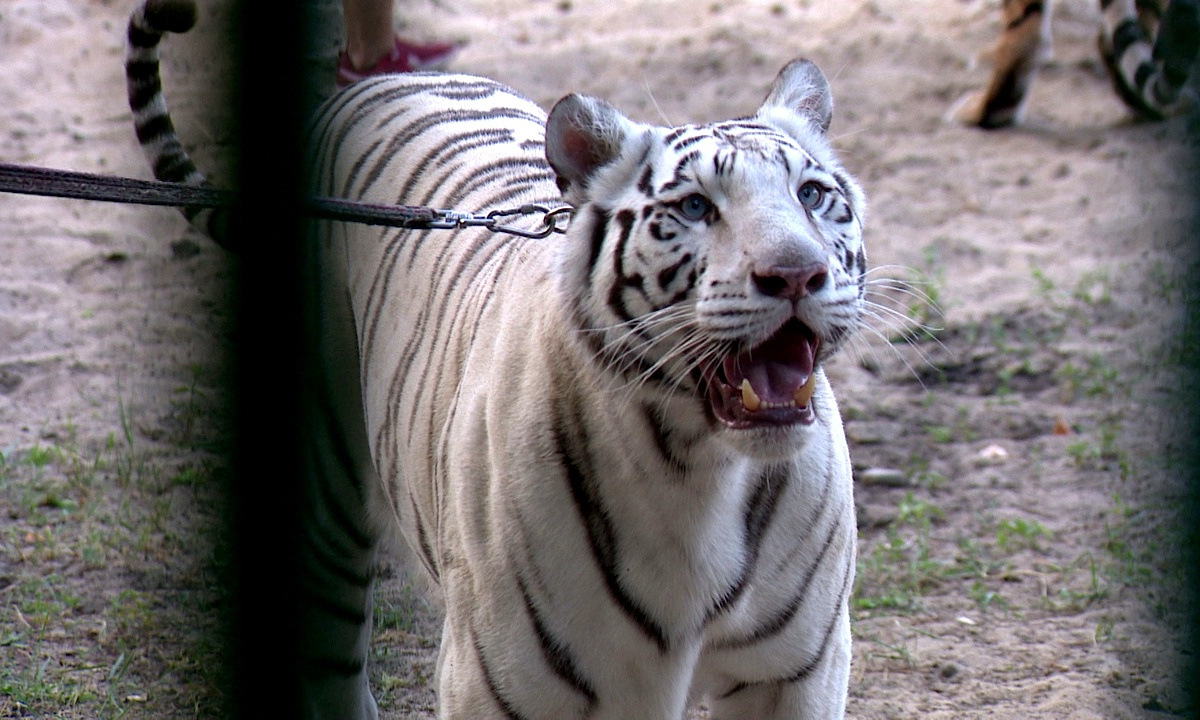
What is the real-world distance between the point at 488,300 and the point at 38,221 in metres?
2.87

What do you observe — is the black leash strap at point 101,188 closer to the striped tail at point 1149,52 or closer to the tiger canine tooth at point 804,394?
the tiger canine tooth at point 804,394

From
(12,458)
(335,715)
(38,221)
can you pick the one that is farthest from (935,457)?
(38,221)

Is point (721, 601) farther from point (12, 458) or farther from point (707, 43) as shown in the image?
point (707, 43)

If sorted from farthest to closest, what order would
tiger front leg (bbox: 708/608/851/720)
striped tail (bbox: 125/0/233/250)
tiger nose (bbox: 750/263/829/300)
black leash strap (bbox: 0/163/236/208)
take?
1. striped tail (bbox: 125/0/233/250)
2. tiger front leg (bbox: 708/608/851/720)
3. tiger nose (bbox: 750/263/829/300)
4. black leash strap (bbox: 0/163/236/208)

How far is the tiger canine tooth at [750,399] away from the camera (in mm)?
1747

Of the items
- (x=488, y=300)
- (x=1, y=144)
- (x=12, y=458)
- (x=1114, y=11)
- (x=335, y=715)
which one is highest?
(x=1114, y=11)

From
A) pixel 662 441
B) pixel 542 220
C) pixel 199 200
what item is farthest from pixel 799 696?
pixel 199 200

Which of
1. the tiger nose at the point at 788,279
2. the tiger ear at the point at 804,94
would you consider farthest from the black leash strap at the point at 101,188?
the tiger ear at the point at 804,94

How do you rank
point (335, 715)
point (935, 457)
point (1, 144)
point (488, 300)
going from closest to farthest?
point (488, 300)
point (335, 715)
point (935, 457)
point (1, 144)

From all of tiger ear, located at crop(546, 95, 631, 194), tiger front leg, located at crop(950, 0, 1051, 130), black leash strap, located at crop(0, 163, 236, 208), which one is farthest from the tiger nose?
tiger front leg, located at crop(950, 0, 1051, 130)

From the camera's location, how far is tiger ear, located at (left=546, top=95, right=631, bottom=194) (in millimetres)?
1906

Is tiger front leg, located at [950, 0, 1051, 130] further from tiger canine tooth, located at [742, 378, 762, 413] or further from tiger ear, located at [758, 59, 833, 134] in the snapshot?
tiger canine tooth, located at [742, 378, 762, 413]

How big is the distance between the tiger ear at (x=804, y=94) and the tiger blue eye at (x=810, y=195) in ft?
0.89

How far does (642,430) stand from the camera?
186 cm
